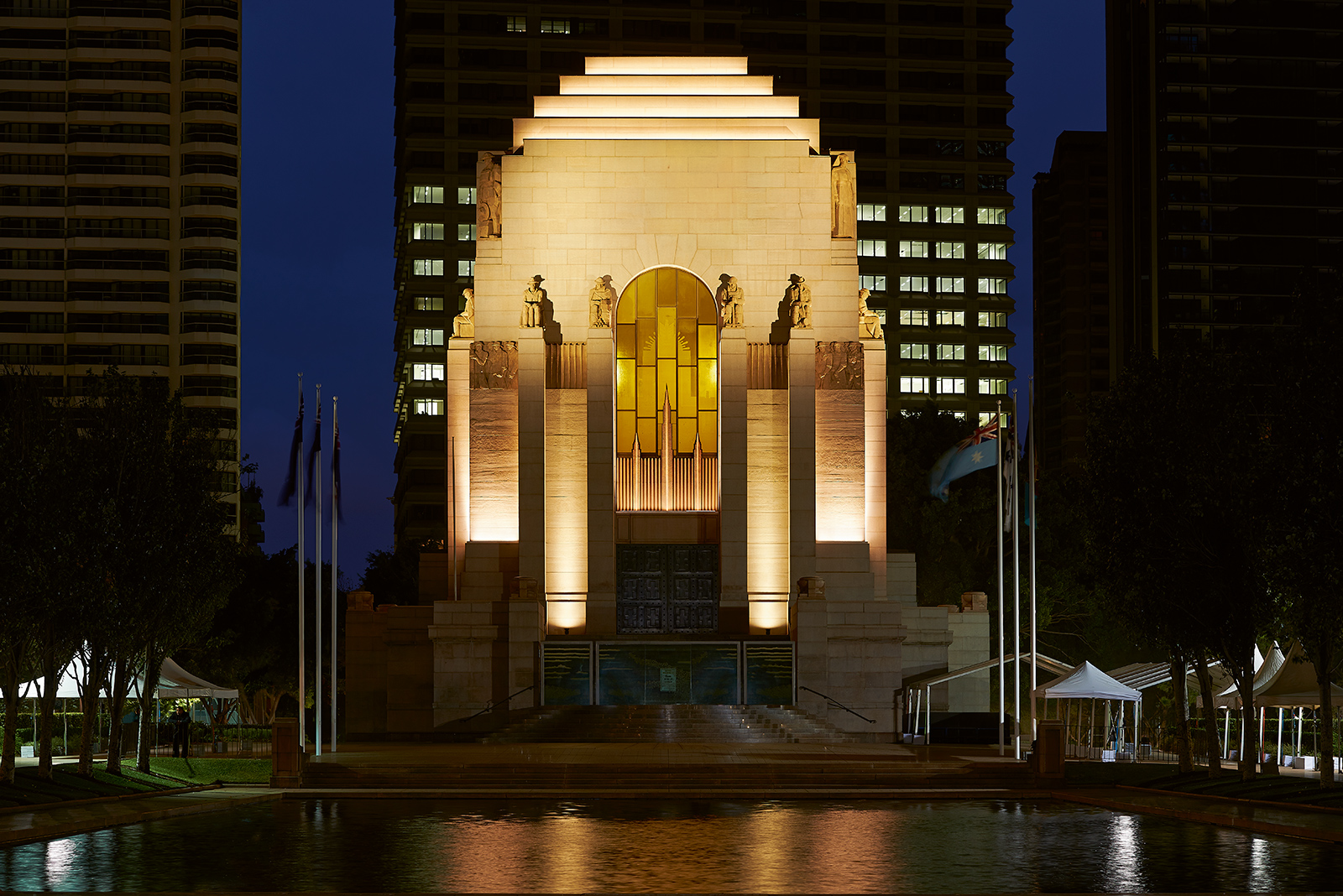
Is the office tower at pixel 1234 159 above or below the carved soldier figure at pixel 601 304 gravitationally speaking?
above

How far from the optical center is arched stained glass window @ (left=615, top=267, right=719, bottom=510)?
6044 centimetres

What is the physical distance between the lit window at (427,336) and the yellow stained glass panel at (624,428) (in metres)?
79.8

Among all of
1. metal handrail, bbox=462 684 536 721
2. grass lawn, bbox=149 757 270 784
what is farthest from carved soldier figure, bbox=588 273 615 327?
grass lawn, bbox=149 757 270 784

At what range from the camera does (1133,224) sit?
121 meters

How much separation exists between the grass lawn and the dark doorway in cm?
1462

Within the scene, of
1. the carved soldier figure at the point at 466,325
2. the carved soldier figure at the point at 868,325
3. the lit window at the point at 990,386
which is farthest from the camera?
the lit window at the point at 990,386

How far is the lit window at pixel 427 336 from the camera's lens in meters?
138

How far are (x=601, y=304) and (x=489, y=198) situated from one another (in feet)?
22.0

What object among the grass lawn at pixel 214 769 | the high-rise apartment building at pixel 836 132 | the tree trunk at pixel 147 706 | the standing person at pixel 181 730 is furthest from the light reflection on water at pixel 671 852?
the high-rise apartment building at pixel 836 132

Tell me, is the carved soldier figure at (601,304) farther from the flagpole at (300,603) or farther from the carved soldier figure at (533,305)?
the flagpole at (300,603)

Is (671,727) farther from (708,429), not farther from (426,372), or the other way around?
(426,372)

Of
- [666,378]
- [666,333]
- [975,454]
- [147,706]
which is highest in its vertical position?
[666,333]

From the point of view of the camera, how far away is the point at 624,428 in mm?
61000

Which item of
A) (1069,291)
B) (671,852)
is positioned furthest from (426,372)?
(671,852)
